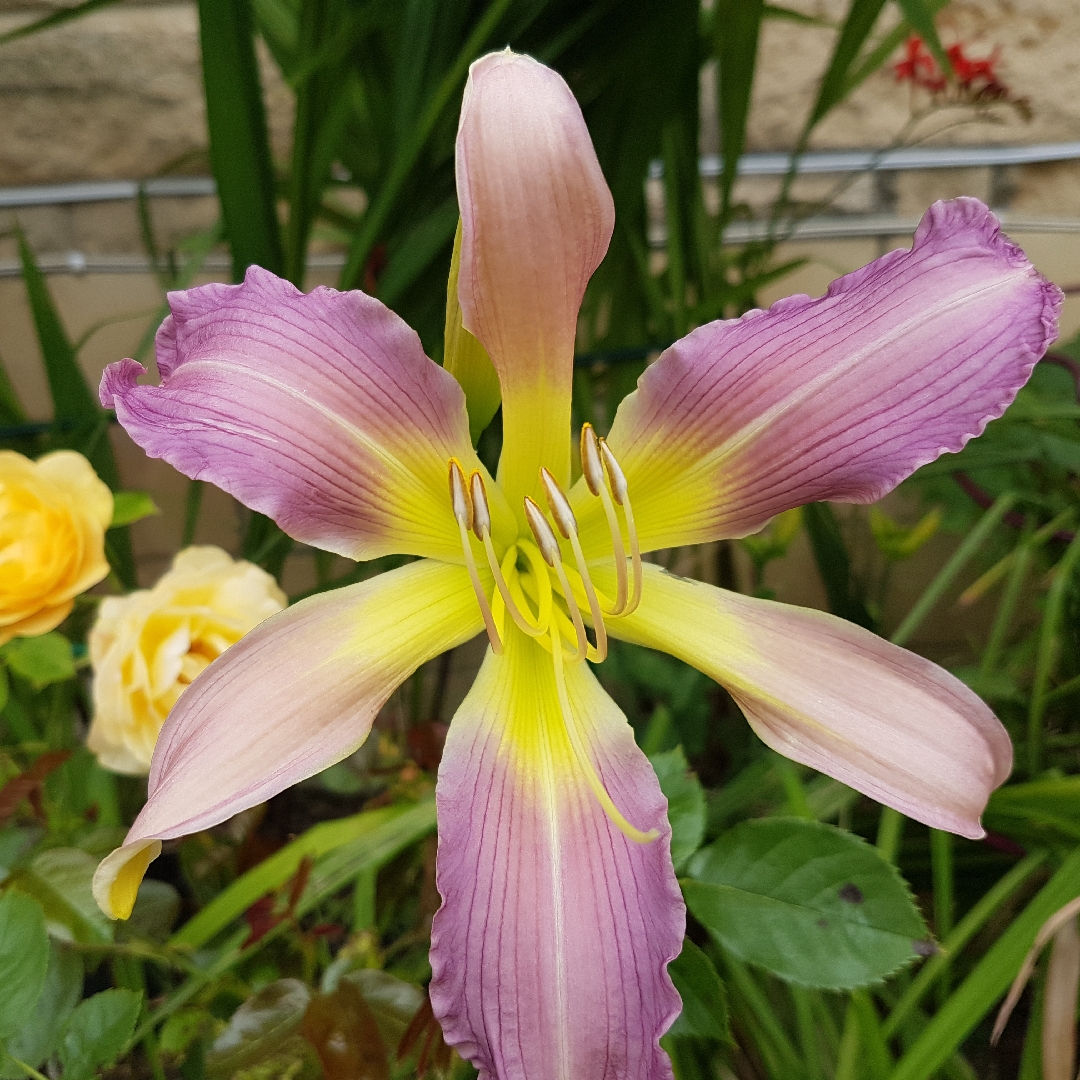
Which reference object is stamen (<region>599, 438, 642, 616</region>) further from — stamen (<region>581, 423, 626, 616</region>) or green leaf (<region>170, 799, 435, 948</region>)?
green leaf (<region>170, 799, 435, 948</region>)

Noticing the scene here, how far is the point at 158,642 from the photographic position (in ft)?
1.27

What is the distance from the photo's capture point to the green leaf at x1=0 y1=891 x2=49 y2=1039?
267mm

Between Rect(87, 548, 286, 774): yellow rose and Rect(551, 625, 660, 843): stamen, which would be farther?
Rect(87, 548, 286, 774): yellow rose

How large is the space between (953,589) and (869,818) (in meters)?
0.47

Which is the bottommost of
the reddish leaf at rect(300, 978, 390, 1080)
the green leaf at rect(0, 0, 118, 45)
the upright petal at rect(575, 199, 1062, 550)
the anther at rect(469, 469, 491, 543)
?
the reddish leaf at rect(300, 978, 390, 1080)

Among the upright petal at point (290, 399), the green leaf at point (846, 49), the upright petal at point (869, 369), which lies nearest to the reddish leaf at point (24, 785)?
the upright petal at point (290, 399)

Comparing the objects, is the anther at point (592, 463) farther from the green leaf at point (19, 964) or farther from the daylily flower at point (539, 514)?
the green leaf at point (19, 964)

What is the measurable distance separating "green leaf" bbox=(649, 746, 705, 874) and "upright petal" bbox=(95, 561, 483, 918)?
4.0 inches

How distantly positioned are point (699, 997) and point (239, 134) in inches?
16.8

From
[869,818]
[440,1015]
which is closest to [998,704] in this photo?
[869,818]

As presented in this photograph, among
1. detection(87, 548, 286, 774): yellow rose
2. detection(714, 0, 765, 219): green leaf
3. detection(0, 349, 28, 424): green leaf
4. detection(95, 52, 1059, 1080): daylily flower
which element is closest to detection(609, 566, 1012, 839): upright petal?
detection(95, 52, 1059, 1080): daylily flower

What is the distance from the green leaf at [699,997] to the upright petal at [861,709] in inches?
3.4

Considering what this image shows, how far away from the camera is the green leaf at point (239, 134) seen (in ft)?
1.20

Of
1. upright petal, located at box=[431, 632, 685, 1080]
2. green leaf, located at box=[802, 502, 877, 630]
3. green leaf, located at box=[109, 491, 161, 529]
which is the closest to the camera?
upright petal, located at box=[431, 632, 685, 1080]
